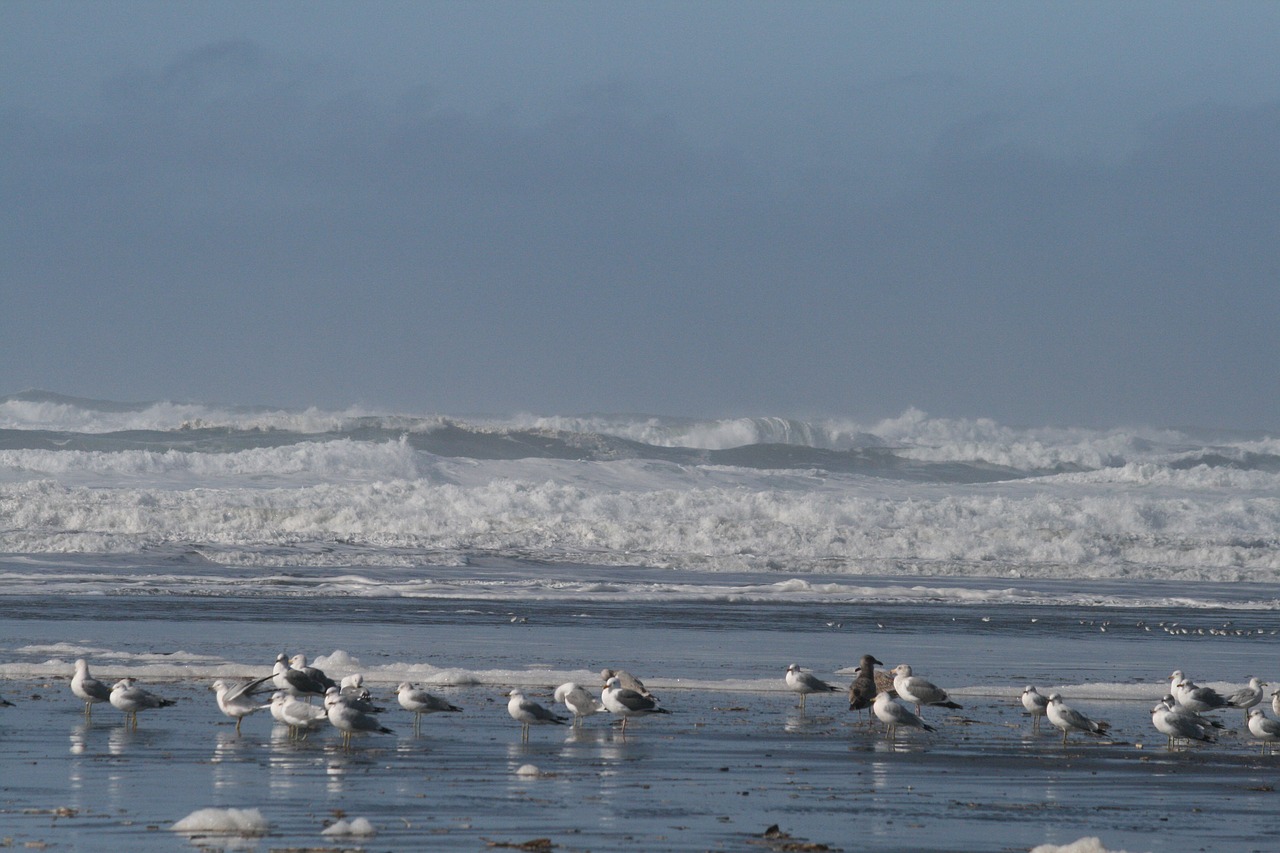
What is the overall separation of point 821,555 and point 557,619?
1381cm

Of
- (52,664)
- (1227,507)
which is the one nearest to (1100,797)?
(52,664)

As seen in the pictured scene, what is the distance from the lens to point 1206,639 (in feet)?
67.4

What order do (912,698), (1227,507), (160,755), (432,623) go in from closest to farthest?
1. (160,755)
2. (912,698)
3. (432,623)
4. (1227,507)

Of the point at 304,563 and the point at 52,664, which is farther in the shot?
the point at 304,563

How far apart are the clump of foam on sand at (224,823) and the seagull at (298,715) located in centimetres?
309

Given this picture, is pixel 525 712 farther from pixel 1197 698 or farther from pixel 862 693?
pixel 1197 698

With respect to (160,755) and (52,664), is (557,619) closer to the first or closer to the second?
(52,664)

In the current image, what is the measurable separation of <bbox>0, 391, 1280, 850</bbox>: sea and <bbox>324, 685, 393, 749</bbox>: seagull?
22 cm

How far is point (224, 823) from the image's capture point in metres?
7.46

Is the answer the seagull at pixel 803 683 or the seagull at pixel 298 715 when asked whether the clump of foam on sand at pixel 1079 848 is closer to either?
the seagull at pixel 298 715

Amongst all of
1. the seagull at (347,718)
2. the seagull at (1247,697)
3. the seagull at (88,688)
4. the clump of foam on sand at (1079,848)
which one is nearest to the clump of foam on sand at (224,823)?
the seagull at (347,718)

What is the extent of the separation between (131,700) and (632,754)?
3.60 m

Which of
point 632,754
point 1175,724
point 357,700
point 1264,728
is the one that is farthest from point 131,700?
point 1264,728

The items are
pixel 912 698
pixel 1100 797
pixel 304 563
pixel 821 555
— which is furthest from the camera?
pixel 821 555
